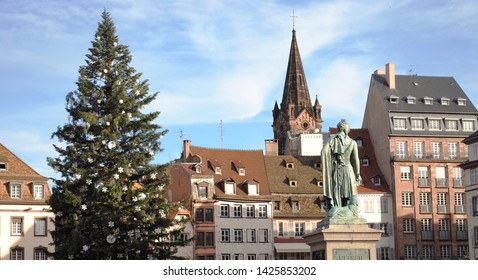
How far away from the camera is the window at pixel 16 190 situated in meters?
65.4

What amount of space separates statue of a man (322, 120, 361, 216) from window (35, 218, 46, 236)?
127 feet

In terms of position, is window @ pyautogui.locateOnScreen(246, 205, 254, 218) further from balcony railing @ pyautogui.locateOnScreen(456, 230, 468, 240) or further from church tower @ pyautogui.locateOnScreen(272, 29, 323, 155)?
church tower @ pyautogui.locateOnScreen(272, 29, 323, 155)

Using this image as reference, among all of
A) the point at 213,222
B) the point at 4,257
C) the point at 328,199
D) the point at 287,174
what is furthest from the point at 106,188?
the point at 287,174

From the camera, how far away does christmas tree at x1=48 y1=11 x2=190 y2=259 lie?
3922 centimetres

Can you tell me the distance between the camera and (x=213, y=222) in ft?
243

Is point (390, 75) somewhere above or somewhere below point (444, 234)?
above

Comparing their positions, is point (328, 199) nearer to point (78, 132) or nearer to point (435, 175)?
point (78, 132)

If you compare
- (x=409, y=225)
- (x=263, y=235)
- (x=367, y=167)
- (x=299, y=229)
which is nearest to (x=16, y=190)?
(x=263, y=235)

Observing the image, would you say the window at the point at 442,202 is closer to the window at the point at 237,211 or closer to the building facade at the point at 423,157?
the building facade at the point at 423,157

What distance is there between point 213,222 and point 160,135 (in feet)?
108

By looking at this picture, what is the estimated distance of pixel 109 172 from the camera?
3991 cm

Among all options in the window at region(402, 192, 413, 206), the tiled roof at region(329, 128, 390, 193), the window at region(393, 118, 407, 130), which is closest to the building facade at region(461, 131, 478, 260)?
the window at region(402, 192, 413, 206)

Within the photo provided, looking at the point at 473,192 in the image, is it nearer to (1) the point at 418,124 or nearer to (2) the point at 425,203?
(2) the point at 425,203

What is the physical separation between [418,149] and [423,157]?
33.8 inches
